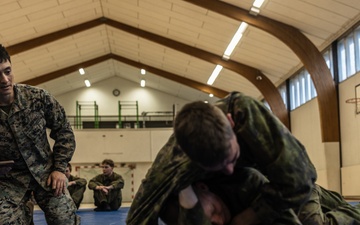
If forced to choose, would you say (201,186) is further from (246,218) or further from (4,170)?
(4,170)

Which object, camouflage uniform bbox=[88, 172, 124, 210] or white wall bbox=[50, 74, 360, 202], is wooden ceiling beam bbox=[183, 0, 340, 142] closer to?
white wall bbox=[50, 74, 360, 202]

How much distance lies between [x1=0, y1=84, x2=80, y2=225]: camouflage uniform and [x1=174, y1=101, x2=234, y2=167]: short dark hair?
1.95m

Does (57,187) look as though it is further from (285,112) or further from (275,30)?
(285,112)

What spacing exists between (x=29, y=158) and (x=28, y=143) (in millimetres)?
113

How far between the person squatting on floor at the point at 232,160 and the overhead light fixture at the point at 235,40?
16.3 metres

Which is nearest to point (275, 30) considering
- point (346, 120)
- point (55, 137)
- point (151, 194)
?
point (346, 120)

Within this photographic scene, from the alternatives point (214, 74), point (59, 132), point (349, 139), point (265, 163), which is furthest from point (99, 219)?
point (214, 74)

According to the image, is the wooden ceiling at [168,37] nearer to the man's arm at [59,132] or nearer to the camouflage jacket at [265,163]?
the man's arm at [59,132]

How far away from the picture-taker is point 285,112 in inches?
936

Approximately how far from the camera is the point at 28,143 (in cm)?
376

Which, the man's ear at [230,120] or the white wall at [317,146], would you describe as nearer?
the man's ear at [230,120]

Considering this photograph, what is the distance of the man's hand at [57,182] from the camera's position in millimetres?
3750

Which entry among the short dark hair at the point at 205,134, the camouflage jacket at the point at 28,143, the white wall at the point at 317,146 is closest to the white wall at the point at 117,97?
the white wall at the point at 317,146

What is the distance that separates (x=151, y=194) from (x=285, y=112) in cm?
2177
